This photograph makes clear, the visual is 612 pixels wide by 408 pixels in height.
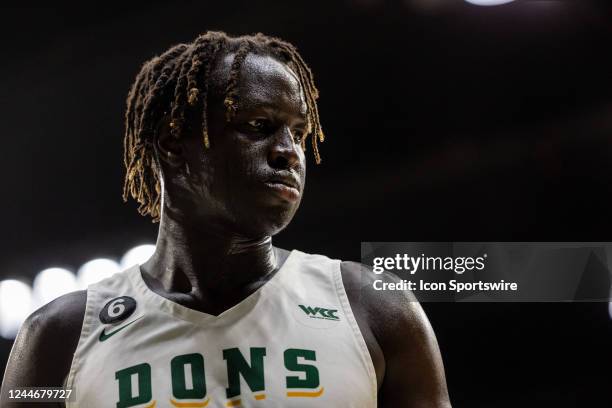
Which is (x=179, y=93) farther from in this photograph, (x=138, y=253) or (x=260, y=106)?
(x=138, y=253)

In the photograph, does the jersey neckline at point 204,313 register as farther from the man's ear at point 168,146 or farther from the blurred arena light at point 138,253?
the blurred arena light at point 138,253

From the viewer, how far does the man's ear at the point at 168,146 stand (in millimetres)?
1490

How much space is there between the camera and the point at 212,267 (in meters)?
1.47

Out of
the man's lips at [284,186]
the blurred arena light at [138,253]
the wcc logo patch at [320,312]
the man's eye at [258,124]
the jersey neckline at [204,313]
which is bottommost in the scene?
the blurred arena light at [138,253]

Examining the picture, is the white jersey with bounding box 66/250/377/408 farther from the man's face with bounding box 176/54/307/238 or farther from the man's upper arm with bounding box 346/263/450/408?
the man's face with bounding box 176/54/307/238

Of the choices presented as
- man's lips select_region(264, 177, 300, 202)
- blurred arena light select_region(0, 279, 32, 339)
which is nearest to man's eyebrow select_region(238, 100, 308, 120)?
man's lips select_region(264, 177, 300, 202)

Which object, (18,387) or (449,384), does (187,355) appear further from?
(449,384)

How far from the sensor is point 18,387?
142 cm

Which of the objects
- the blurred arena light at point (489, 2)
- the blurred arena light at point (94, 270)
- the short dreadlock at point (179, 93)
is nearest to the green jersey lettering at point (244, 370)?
the short dreadlock at point (179, 93)

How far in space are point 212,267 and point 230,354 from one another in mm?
172

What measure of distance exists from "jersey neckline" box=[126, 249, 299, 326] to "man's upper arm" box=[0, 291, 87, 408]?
119 mm

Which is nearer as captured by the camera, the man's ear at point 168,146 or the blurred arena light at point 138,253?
the man's ear at point 168,146

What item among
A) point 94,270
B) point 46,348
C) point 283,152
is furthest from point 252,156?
point 94,270

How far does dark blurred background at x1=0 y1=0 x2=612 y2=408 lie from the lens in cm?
237
